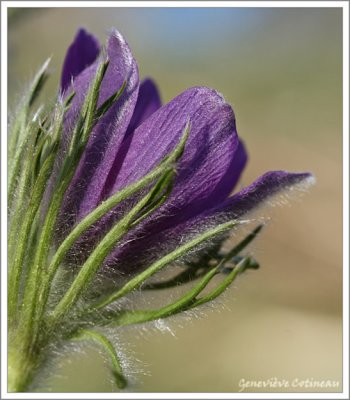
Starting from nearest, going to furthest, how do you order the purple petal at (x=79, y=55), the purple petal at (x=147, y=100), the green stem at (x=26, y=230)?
the green stem at (x=26, y=230) < the purple petal at (x=79, y=55) < the purple petal at (x=147, y=100)

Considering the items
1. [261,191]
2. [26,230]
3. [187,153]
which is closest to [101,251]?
[26,230]

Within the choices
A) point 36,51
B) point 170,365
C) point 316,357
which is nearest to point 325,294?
point 316,357

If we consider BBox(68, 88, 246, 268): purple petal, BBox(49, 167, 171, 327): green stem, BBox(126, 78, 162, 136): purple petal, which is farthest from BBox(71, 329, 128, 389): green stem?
BBox(126, 78, 162, 136): purple petal

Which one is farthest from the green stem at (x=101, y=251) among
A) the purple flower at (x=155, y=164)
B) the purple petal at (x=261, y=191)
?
the purple petal at (x=261, y=191)

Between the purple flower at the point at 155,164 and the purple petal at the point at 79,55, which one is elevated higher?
the purple petal at the point at 79,55

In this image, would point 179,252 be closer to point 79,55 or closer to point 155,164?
point 155,164

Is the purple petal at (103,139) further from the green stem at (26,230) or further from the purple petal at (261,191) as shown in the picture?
the purple petal at (261,191)

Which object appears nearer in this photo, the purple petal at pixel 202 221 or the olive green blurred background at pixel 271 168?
the purple petal at pixel 202 221
